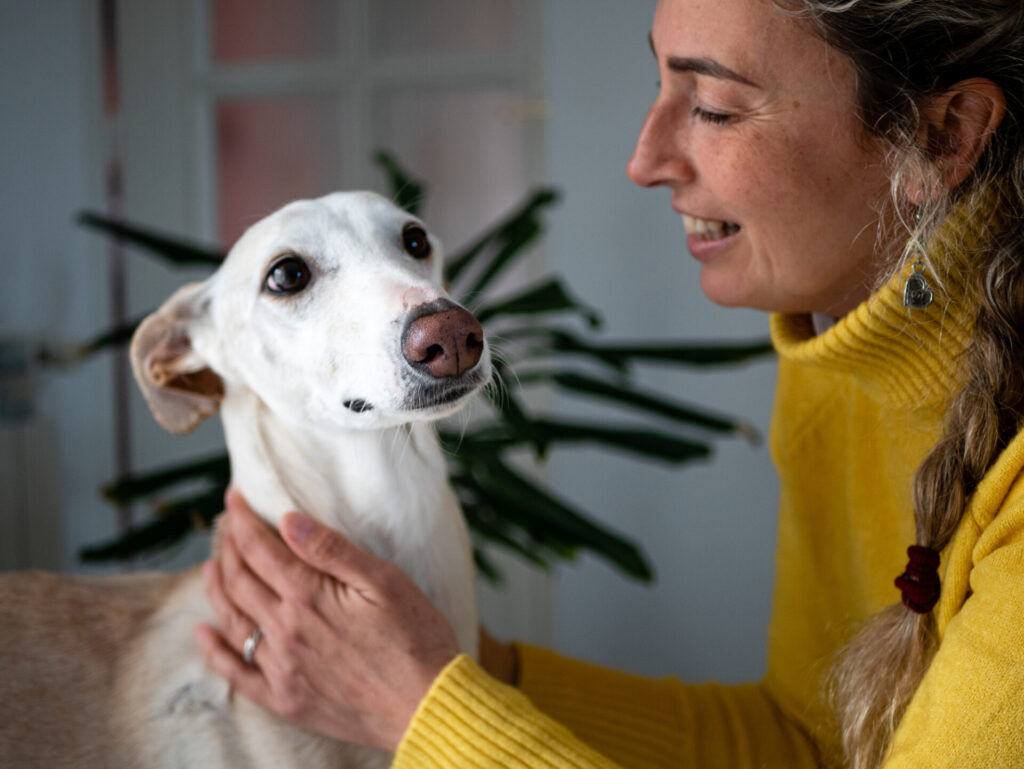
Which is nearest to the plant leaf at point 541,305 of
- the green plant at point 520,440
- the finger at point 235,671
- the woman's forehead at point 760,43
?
the green plant at point 520,440

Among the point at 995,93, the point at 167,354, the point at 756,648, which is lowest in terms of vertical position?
Answer: the point at 756,648

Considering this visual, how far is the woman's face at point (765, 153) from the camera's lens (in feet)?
2.94

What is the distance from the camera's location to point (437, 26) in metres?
2.58

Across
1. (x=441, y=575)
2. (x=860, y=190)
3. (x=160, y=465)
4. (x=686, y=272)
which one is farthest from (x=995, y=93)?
(x=160, y=465)

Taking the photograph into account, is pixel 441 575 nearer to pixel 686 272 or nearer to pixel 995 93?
pixel 995 93

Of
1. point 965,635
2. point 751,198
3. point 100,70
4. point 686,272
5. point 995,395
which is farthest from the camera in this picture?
point 100,70

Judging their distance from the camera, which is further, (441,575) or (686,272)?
(686,272)

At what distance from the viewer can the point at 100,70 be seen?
8.55 feet

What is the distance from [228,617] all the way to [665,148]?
702mm

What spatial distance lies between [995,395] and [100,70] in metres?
2.61

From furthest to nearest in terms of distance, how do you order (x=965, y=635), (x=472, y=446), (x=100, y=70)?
1. (x=100, y=70)
2. (x=472, y=446)
3. (x=965, y=635)

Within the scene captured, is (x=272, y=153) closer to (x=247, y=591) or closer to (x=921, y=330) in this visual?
(x=247, y=591)

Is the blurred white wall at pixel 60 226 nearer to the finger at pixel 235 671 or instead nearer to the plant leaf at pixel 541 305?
the plant leaf at pixel 541 305

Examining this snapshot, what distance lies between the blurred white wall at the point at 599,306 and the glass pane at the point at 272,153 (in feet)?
1.26
